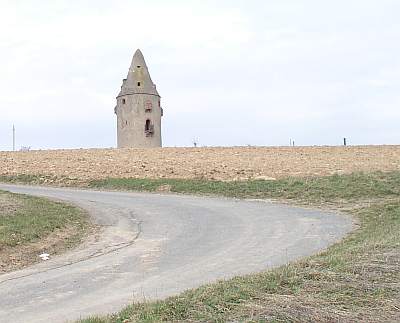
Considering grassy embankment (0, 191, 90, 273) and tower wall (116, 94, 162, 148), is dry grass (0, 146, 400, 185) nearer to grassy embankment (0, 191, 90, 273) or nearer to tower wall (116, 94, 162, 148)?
grassy embankment (0, 191, 90, 273)

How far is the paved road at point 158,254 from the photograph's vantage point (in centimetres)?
841

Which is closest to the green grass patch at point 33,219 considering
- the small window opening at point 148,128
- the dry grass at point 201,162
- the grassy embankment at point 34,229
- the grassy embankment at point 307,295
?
the grassy embankment at point 34,229

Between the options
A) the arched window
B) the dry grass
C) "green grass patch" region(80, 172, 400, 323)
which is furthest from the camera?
the arched window

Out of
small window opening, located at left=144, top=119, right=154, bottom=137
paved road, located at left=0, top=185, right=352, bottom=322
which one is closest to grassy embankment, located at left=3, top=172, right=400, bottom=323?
paved road, located at left=0, top=185, right=352, bottom=322

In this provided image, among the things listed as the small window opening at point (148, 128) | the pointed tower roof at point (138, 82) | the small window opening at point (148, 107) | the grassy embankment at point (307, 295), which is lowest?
the grassy embankment at point (307, 295)

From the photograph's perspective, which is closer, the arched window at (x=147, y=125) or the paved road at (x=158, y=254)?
the paved road at (x=158, y=254)

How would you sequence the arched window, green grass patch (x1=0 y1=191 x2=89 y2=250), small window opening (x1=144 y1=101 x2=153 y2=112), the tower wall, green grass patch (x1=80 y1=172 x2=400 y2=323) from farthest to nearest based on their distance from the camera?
1. small window opening (x1=144 y1=101 x2=153 y2=112)
2. the arched window
3. the tower wall
4. green grass patch (x1=0 y1=191 x2=89 y2=250)
5. green grass patch (x1=80 y1=172 x2=400 y2=323)

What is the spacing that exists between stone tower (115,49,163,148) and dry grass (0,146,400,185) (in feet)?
63.3

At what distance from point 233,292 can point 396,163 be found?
27366 millimetres

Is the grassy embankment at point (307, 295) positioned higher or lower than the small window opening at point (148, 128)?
lower

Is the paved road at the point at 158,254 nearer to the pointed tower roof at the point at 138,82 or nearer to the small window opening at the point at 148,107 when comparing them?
the small window opening at the point at 148,107

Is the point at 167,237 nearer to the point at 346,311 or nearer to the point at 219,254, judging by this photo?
the point at 219,254

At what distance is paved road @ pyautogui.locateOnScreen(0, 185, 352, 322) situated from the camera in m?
8.41

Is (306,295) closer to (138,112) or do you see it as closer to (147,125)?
(138,112)
